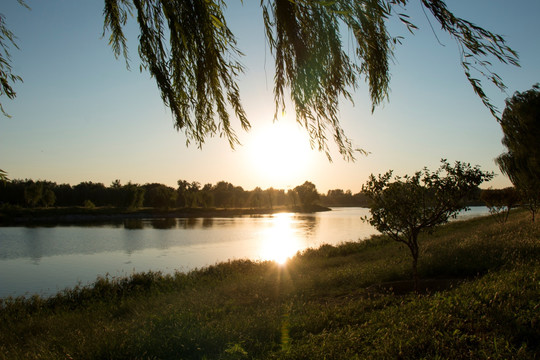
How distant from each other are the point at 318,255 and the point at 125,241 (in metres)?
25.0

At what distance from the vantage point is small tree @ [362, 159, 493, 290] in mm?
10984

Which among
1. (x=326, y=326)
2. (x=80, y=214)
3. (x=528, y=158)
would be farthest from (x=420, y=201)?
(x=80, y=214)

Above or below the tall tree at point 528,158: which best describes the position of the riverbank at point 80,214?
below

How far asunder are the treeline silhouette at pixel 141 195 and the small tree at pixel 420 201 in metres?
54.8

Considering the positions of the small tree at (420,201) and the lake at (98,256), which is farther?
the lake at (98,256)

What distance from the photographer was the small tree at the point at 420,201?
1098cm

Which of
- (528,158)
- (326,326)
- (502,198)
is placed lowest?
(326,326)

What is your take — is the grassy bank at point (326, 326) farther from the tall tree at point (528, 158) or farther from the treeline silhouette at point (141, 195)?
the treeline silhouette at point (141, 195)

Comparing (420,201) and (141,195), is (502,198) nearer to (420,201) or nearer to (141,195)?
(420,201)

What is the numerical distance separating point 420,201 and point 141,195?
319 ft

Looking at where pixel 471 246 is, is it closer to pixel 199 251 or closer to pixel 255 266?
pixel 255 266

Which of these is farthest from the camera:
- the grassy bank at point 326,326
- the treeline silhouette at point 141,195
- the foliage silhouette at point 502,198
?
the treeline silhouette at point 141,195

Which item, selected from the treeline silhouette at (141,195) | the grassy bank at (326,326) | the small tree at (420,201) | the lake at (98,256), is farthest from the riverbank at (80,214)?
the small tree at (420,201)

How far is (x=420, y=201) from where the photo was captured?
36.6 feet
